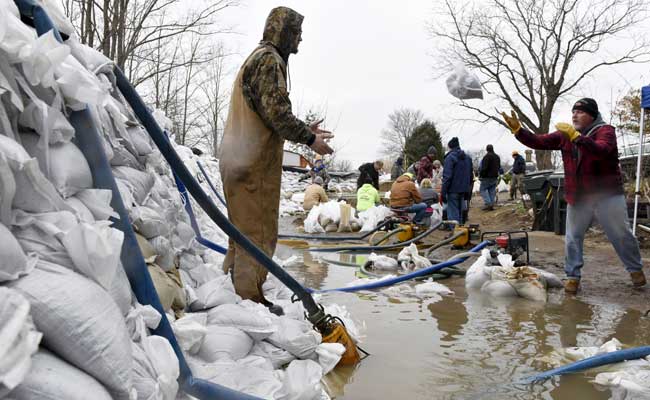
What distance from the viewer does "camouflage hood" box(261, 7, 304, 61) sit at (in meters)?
3.13

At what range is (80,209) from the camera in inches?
61.0

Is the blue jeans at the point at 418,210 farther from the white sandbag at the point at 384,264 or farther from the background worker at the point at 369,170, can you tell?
the background worker at the point at 369,170

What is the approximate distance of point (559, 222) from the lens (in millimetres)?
8680

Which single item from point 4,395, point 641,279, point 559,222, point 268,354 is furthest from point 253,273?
point 559,222

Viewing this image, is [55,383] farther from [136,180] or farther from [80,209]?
[136,180]

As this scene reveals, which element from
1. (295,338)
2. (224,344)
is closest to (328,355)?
(295,338)

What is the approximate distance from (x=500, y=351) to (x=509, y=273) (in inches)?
72.0

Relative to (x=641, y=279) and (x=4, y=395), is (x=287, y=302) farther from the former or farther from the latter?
(x=641, y=279)

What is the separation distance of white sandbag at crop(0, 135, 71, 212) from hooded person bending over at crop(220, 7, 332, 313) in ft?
5.07

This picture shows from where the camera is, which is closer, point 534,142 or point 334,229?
point 534,142

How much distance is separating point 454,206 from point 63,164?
351 inches

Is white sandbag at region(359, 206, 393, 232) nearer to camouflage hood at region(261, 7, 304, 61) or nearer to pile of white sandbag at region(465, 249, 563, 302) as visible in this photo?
pile of white sandbag at region(465, 249, 563, 302)

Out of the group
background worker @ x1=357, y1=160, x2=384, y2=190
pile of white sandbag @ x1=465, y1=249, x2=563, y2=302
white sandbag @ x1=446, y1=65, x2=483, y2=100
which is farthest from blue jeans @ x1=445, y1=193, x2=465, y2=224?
pile of white sandbag @ x1=465, y1=249, x2=563, y2=302

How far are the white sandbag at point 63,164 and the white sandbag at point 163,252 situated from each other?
697mm
